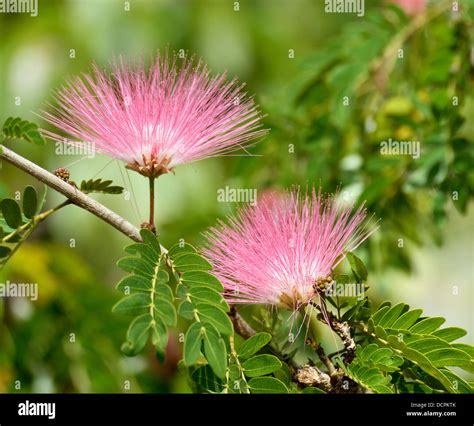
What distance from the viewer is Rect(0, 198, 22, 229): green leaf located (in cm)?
132

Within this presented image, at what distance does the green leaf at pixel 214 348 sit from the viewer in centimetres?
113

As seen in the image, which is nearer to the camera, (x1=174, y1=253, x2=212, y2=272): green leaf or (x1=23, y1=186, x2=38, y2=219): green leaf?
(x1=174, y1=253, x2=212, y2=272): green leaf

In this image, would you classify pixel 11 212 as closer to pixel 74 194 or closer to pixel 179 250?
pixel 74 194

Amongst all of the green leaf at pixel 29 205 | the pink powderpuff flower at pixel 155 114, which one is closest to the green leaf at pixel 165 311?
the pink powderpuff flower at pixel 155 114

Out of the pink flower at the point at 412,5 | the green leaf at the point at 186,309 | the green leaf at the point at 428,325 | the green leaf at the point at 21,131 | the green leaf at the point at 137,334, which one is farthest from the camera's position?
the pink flower at the point at 412,5

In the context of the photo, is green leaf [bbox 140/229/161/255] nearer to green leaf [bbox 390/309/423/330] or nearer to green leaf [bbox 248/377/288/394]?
green leaf [bbox 248/377/288/394]

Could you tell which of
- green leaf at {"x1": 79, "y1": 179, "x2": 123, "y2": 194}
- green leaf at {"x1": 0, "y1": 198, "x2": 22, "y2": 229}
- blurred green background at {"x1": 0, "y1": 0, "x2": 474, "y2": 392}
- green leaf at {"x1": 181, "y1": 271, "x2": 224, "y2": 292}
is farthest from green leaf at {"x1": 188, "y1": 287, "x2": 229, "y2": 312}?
blurred green background at {"x1": 0, "y1": 0, "x2": 474, "y2": 392}

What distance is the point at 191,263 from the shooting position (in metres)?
1.22

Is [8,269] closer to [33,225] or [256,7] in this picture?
[33,225]

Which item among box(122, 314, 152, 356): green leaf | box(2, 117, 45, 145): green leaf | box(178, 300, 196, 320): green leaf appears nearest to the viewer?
box(122, 314, 152, 356): green leaf

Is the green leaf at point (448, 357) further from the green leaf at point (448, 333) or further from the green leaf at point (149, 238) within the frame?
the green leaf at point (149, 238)

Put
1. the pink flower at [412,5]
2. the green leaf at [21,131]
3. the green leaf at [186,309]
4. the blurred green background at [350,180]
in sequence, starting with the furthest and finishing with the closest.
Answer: the pink flower at [412,5], the blurred green background at [350,180], the green leaf at [21,131], the green leaf at [186,309]

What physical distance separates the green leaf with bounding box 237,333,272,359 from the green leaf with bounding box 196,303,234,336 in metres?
0.11
